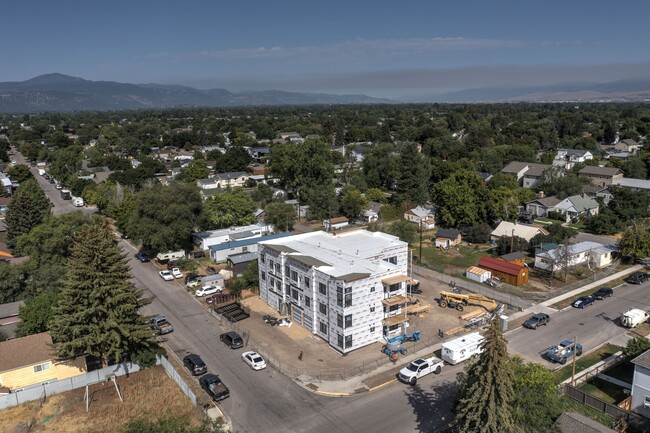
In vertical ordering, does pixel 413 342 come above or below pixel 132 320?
below

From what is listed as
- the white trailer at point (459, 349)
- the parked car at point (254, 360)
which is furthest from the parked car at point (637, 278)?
the parked car at point (254, 360)

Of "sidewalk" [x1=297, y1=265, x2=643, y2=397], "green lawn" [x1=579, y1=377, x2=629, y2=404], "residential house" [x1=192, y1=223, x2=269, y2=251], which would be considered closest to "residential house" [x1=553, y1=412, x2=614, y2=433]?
"green lawn" [x1=579, y1=377, x2=629, y2=404]

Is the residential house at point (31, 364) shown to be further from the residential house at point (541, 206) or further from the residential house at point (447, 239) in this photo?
the residential house at point (541, 206)

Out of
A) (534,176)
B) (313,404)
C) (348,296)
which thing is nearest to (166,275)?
(348,296)

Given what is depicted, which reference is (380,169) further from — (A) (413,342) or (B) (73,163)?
(B) (73,163)

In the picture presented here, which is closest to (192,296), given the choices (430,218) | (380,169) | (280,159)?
(430,218)

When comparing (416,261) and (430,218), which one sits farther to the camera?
(430,218)

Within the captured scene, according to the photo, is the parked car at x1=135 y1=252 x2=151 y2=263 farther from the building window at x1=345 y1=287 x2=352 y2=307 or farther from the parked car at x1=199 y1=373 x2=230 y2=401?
the building window at x1=345 y1=287 x2=352 y2=307
